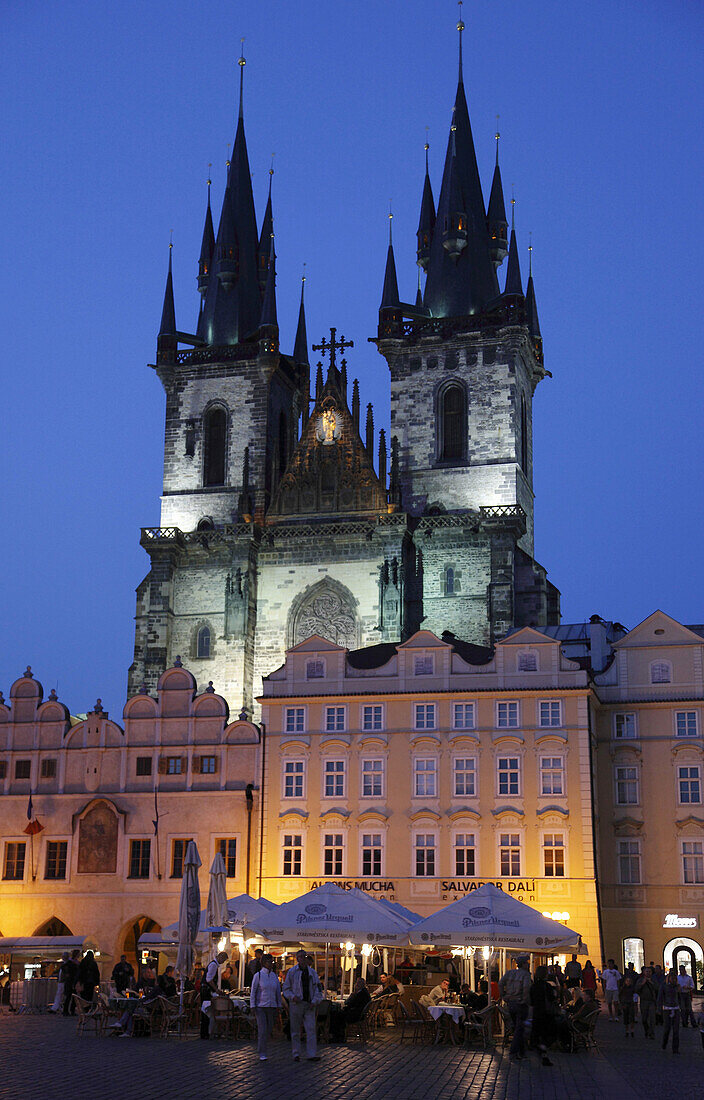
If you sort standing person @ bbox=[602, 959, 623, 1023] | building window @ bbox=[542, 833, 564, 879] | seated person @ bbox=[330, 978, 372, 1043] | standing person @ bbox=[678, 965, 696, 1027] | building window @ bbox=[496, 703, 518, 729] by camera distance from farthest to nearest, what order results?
building window @ bbox=[496, 703, 518, 729]
building window @ bbox=[542, 833, 564, 879]
standing person @ bbox=[602, 959, 623, 1023]
standing person @ bbox=[678, 965, 696, 1027]
seated person @ bbox=[330, 978, 372, 1043]

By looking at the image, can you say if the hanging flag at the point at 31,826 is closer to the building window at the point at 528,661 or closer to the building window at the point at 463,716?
the building window at the point at 463,716

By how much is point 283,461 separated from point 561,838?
103 ft

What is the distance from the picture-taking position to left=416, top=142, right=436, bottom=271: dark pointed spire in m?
74.3

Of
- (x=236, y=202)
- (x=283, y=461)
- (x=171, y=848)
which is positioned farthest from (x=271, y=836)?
(x=236, y=202)

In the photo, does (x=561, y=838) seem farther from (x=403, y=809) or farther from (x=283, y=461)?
(x=283, y=461)

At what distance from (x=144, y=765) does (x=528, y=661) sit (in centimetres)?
1263

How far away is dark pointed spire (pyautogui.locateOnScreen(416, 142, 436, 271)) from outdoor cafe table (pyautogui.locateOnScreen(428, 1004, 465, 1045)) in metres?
52.3

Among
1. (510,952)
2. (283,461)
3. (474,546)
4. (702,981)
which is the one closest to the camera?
(510,952)

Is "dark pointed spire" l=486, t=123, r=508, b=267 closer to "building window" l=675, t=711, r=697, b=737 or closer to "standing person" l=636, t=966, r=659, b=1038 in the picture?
"building window" l=675, t=711, r=697, b=737

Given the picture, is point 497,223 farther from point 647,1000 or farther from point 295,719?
point 647,1000

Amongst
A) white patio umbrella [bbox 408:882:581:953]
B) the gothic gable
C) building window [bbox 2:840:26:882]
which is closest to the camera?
white patio umbrella [bbox 408:882:581:953]

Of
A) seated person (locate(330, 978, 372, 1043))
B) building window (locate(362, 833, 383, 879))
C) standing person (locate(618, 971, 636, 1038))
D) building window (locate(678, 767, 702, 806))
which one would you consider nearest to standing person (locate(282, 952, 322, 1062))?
seated person (locate(330, 978, 372, 1043))

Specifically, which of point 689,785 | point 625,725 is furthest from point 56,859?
point 689,785

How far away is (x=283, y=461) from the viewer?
234 feet
